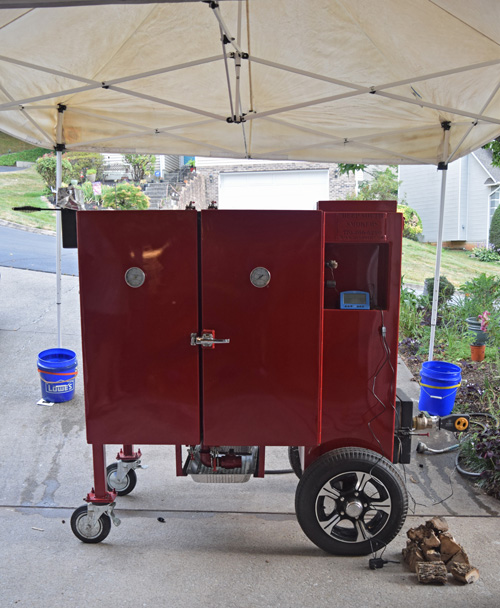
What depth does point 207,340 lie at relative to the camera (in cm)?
313

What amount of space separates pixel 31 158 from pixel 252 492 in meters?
29.9

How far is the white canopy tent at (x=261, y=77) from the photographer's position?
404cm

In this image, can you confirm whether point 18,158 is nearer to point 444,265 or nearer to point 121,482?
point 444,265

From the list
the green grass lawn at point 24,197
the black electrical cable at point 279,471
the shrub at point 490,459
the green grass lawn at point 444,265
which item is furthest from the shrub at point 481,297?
the green grass lawn at point 24,197

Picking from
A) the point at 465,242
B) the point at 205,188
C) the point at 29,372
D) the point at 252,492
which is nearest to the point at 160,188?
the point at 205,188

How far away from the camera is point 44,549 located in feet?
11.1

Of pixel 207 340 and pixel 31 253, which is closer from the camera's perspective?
pixel 207 340

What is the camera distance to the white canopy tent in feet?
13.3

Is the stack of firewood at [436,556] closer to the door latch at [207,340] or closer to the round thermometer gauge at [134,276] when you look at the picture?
the door latch at [207,340]

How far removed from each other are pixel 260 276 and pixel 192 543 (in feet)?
6.03

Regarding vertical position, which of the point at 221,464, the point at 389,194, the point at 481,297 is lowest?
the point at 221,464

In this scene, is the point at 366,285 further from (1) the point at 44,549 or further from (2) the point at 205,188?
(2) the point at 205,188

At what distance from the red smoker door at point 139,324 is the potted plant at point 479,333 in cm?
529

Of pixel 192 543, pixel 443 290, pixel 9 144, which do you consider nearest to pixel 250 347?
pixel 192 543
